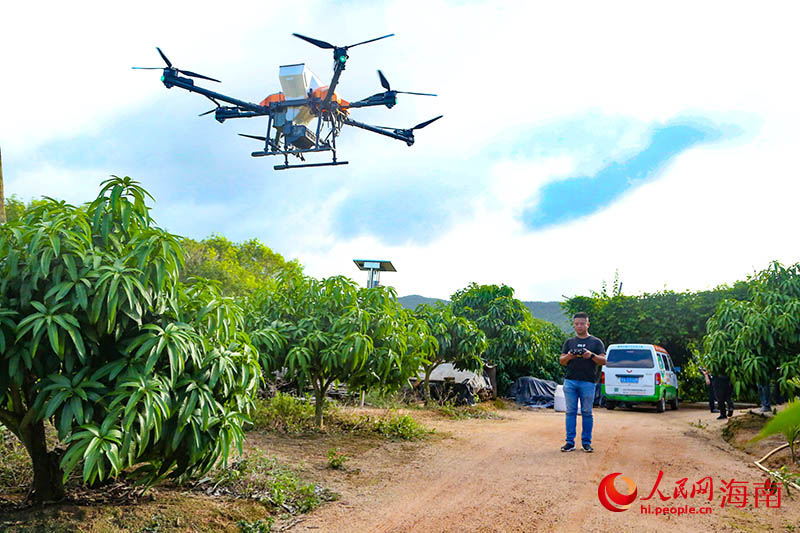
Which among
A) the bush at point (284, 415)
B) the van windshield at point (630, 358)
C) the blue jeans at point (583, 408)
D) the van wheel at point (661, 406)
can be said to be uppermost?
the van windshield at point (630, 358)

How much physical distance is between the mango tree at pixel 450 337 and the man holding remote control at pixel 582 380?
6.95 m

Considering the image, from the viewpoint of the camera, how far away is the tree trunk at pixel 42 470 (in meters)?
4.09

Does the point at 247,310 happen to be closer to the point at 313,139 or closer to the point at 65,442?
the point at 65,442

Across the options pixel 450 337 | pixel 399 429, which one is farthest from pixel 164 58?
pixel 399 429

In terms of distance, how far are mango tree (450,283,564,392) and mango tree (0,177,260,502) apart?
15298 mm

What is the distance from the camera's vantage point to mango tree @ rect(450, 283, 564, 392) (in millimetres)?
20312

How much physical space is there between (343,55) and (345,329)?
8.56 meters

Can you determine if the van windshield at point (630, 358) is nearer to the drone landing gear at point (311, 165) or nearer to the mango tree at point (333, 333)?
the drone landing gear at point (311, 165)

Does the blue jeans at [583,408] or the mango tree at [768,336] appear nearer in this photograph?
the blue jeans at [583,408]

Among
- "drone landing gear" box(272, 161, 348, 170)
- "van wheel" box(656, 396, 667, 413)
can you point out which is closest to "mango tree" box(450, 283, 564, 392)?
"van wheel" box(656, 396, 667, 413)

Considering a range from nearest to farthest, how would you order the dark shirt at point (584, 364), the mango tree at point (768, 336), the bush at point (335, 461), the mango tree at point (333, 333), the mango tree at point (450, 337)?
the bush at point (335, 461) → the mango tree at point (333, 333) → the dark shirt at point (584, 364) → the mango tree at point (768, 336) → the mango tree at point (450, 337)

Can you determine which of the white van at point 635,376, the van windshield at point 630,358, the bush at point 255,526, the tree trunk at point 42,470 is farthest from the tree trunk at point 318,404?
the van windshield at point 630,358

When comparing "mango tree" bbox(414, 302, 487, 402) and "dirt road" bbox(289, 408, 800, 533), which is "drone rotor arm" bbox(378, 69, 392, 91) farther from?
"dirt road" bbox(289, 408, 800, 533)

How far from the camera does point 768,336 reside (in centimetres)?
873
